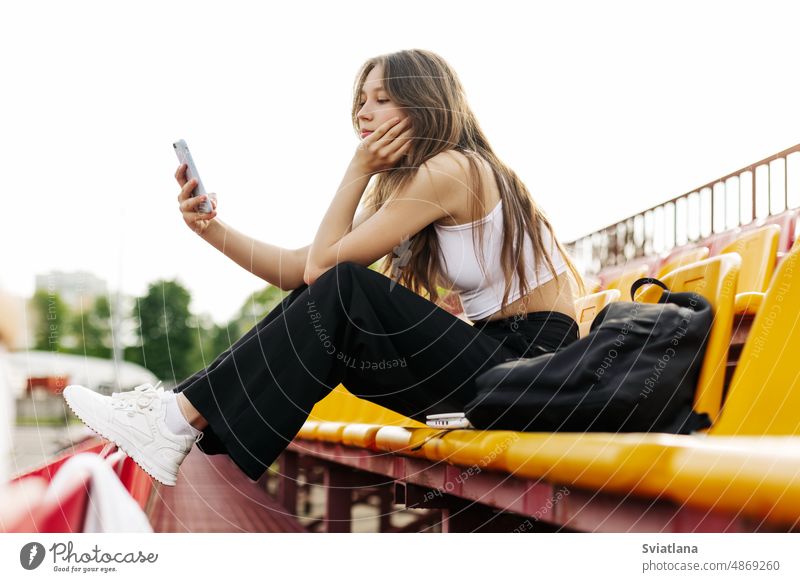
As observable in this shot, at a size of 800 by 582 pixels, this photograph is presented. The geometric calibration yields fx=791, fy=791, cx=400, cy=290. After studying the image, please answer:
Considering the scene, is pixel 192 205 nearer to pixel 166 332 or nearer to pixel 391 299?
pixel 166 332

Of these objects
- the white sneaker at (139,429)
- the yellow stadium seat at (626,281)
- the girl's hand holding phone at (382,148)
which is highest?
the girl's hand holding phone at (382,148)

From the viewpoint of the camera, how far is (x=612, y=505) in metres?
0.52

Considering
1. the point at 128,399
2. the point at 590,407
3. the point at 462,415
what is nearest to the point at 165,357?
the point at 128,399

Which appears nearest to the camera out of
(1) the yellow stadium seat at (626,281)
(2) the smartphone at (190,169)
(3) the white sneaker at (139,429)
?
(3) the white sneaker at (139,429)

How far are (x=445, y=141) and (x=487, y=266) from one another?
143 mm

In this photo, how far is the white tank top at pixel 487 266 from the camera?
0.81 meters

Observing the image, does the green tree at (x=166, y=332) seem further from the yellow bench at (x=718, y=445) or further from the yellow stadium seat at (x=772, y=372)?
the yellow stadium seat at (x=772, y=372)

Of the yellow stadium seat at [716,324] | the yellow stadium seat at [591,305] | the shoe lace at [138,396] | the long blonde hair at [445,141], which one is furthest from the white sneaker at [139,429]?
the yellow stadium seat at [591,305]

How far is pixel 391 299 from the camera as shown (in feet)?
2.48

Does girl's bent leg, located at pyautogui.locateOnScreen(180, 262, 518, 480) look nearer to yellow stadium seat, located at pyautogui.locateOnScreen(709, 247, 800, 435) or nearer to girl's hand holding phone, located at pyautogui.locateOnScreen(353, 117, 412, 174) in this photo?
girl's hand holding phone, located at pyautogui.locateOnScreen(353, 117, 412, 174)

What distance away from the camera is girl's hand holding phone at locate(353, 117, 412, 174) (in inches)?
31.4

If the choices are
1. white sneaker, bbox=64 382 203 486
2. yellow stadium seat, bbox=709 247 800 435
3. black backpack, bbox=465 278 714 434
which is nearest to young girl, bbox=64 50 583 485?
white sneaker, bbox=64 382 203 486

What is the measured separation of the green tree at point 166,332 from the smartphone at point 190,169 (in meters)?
0.09
